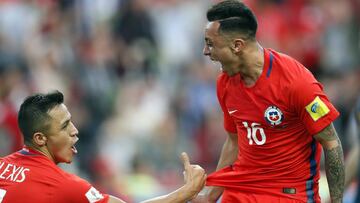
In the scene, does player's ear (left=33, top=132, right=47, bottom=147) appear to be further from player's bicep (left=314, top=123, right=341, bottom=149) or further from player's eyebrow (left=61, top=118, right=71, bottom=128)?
player's bicep (left=314, top=123, right=341, bottom=149)

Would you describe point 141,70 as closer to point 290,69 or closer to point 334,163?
point 290,69

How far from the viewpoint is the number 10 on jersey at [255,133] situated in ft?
26.7

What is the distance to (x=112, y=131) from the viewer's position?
15.6 metres

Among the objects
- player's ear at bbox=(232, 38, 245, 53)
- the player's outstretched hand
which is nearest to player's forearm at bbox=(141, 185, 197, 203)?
the player's outstretched hand

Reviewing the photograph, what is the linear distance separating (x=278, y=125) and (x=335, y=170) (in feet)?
1.77

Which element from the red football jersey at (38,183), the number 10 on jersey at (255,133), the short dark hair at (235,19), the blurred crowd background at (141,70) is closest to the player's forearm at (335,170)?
the number 10 on jersey at (255,133)

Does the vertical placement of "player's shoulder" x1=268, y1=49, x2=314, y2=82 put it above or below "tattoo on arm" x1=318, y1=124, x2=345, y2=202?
above

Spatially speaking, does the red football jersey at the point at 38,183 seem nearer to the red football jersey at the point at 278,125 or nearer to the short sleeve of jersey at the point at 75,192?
the short sleeve of jersey at the point at 75,192

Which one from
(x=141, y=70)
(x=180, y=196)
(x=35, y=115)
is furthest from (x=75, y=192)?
(x=141, y=70)

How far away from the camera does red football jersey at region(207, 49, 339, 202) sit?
7.84 meters

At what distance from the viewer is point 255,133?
8188mm

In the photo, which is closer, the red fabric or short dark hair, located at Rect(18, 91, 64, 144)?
short dark hair, located at Rect(18, 91, 64, 144)

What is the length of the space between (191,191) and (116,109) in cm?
775

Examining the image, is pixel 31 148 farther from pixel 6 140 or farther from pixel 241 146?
pixel 6 140
